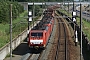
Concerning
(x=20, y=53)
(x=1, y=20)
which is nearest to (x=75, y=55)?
(x=20, y=53)

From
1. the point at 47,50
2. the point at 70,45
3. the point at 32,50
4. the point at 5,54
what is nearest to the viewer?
the point at 5,54

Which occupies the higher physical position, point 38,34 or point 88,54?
point 38,34

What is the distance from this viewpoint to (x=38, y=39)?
29.8m

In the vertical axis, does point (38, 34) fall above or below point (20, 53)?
above

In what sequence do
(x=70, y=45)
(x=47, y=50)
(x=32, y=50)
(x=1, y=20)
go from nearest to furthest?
(x=32, y=50), (x=47, y=50), (x=70, y=45), (x=1, y=20)

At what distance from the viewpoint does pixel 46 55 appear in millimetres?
29859

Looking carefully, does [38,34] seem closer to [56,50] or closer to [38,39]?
[38,39]

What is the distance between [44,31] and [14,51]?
4.75 meters

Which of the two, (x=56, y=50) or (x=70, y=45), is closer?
(x=56, y=50)

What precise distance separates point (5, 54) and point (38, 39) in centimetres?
382

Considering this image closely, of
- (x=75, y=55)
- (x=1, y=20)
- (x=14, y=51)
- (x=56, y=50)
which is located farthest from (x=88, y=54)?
(x=1, y=20)

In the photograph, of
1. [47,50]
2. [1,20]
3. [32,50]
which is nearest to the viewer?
[32,50]

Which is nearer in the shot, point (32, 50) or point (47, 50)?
point (32, 50)

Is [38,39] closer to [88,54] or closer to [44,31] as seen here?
[44,31]
